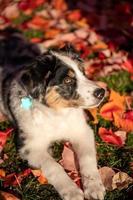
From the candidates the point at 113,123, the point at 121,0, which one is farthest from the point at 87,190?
the point at 121,0

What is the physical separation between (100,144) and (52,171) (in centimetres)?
85

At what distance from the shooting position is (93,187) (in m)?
5.34

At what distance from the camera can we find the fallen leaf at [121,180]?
545 cm

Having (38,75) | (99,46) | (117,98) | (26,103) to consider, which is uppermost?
(38,75)

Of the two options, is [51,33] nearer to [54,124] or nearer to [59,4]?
[59,4]

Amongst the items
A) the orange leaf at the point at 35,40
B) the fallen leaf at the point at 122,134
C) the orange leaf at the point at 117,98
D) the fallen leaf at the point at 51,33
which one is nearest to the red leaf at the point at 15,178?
the fallen leaf at the point at 122,134

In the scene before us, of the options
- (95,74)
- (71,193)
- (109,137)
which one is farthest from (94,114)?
(71,193)

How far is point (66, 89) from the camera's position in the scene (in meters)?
5.59

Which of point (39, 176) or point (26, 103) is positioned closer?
point (39, 176)

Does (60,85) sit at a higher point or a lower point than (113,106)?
higher

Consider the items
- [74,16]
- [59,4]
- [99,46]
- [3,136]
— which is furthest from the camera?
[59,4]

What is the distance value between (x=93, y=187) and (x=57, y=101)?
104 centimetres

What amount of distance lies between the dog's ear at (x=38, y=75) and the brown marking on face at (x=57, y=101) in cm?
12

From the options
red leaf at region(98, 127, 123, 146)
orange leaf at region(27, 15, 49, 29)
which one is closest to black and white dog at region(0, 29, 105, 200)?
red leaf at region(98, 127, 123, 146)
